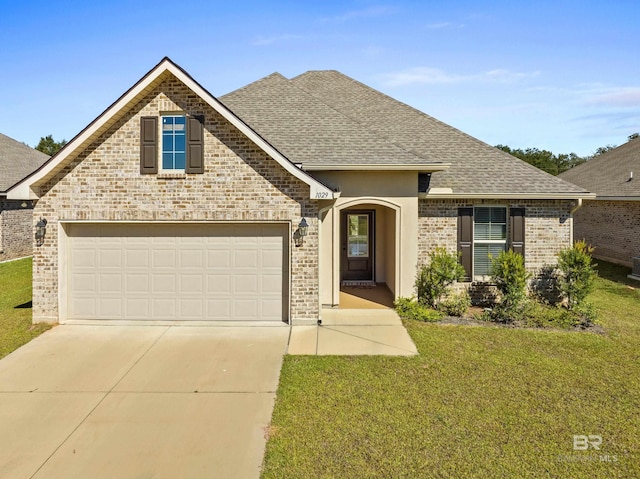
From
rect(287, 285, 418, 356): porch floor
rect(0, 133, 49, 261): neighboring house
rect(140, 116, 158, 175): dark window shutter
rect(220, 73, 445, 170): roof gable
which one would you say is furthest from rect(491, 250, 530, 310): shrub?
rect(0, 133, 49, 261): neighboring house

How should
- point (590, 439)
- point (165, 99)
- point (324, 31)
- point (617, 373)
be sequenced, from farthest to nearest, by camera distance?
point (324, 31) → point (165, 99) → point (617, 373) → point (590, 439)

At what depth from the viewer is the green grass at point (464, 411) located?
4234 millimetres

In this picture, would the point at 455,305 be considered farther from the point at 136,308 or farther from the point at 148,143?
the point at 148,143

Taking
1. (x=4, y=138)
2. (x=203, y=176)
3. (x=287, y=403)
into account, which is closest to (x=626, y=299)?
(x=287, y=403)

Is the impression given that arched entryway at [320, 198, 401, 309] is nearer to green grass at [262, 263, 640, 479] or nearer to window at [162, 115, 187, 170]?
green grass at [262, 263, 640, 479]

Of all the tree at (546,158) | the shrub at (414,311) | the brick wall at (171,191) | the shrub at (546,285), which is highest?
the tree at (546,158)

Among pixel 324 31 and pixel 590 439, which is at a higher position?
pixel 324 31

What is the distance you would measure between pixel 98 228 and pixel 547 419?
9.40 m

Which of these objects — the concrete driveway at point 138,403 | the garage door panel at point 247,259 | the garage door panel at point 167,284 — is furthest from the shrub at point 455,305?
the garage door panel at point 167,284

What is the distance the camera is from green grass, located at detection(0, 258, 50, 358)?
810 cm

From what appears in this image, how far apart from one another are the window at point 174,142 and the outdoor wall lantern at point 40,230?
2.92 meters

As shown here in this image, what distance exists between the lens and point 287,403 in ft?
18.1

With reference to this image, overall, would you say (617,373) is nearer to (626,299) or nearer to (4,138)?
(626,299)

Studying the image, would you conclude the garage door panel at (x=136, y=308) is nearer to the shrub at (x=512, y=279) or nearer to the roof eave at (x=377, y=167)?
the roof eave at (x=377, y=167)
